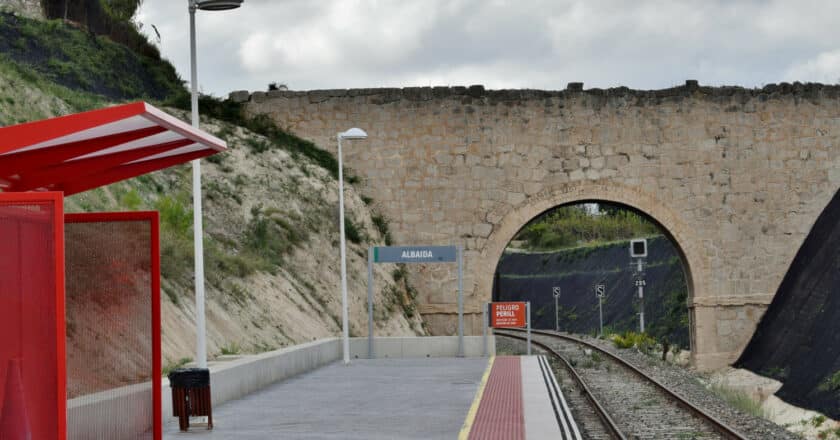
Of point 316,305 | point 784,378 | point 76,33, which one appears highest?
point 76,33

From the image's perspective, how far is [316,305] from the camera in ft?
90.7

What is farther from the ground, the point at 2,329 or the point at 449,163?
the point at 449,163

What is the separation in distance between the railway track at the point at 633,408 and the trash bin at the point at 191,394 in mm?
5196

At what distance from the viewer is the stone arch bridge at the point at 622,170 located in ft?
101

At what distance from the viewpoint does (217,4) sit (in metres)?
12.5

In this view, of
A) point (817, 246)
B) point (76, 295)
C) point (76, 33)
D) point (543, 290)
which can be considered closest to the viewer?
point (76, 295)

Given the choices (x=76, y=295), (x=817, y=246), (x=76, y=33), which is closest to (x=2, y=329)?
(x=76, y=295)

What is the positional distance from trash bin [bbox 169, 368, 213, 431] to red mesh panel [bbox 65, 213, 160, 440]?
8.22 feet

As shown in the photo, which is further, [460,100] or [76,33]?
[76,33]

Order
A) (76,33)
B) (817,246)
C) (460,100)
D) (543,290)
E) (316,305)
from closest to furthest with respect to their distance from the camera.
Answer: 1. (316,305)
2. (817,246)
3. (460,100)
4. (76,33)
5. (543,290)

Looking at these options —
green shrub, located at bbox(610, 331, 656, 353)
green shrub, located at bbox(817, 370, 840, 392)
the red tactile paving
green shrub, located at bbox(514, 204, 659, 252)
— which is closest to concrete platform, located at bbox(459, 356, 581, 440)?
the red tactile paving

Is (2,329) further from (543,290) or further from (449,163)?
(543,290)

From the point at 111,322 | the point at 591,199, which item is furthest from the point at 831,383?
the point at 111,322

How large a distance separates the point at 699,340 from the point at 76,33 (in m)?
20.8
